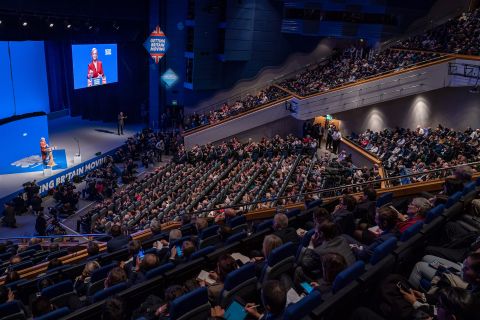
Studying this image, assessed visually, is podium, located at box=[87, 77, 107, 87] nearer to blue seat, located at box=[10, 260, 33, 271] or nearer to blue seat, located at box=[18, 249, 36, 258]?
blue seat, located at box=[18, 249, 36, 258]

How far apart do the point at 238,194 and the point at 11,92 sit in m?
10.2

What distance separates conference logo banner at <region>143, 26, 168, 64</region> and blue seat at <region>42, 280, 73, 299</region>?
1784 cm

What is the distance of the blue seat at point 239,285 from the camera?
11.9 ft

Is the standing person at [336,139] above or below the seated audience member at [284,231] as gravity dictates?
below

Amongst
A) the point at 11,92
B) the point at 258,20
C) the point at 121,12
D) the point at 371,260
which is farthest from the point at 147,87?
the point at 371,260

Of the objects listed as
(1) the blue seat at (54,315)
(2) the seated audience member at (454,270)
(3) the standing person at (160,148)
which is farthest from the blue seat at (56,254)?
(3) the standing person at (160,148)

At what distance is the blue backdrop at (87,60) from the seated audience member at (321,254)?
1794 centimetres

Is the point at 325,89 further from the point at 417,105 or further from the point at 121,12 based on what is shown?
the point at 121,12

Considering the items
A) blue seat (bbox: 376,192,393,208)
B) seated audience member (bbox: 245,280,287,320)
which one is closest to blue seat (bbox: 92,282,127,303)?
seated audience member (bbox: 245,280,287,320)

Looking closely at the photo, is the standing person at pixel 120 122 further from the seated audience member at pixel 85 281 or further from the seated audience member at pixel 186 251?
the seated audience member at pixel 186 251

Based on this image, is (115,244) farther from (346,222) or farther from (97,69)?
(97,69)

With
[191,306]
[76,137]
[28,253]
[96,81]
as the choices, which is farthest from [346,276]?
[96,81]

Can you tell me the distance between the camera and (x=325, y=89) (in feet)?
62.2

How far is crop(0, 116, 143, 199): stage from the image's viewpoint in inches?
578
